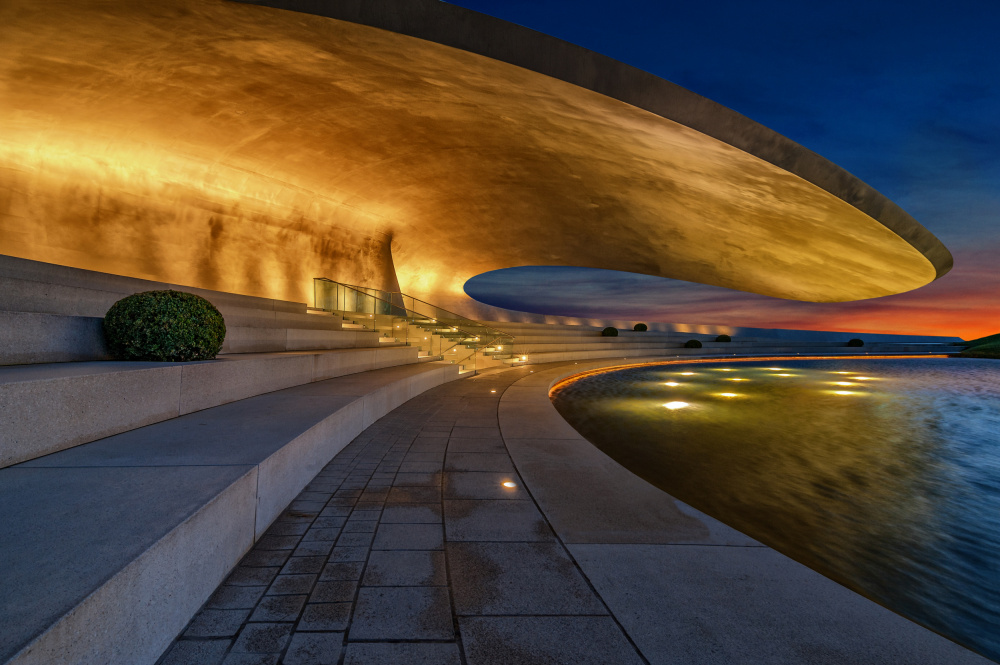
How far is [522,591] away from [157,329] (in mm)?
4659

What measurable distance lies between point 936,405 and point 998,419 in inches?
71.7

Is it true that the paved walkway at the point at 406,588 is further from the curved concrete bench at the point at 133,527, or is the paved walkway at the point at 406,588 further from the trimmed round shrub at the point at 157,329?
the trimmed round shrub at the point at 157,329

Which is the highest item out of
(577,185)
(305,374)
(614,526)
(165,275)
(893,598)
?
(577,185)

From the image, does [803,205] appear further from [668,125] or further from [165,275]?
[165,275]

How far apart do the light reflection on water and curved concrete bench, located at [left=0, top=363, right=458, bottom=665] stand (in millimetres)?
3833

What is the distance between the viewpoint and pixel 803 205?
42.4ft

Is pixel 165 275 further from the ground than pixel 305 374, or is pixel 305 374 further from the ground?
pixel 165 275

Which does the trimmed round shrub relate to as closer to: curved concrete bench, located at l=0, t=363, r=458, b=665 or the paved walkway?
curved concrete bench, located at l=0, t=363, r=458, b=665

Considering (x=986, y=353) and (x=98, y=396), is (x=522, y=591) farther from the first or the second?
(x=986, y=353)

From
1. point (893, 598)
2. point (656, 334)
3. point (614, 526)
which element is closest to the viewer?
point (893, 598)

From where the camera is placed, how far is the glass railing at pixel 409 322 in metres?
15.5

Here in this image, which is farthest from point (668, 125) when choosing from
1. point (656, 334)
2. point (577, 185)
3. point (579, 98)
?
point (656, 334)

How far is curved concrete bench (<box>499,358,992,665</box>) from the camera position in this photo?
2.12m

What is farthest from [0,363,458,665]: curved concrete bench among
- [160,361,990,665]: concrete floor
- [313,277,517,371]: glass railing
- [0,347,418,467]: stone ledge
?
[313,277,517,371]: glass railing
